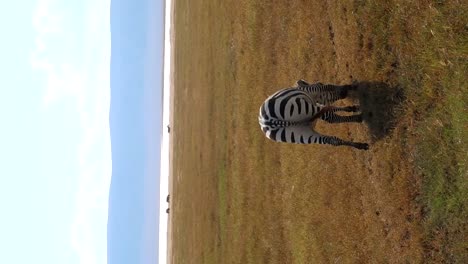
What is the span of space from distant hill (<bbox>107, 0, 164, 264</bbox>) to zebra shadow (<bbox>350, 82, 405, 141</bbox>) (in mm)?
→ 19372

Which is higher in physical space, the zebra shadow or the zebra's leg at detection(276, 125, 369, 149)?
the zebra shadow

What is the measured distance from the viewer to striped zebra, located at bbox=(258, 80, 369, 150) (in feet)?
30.1

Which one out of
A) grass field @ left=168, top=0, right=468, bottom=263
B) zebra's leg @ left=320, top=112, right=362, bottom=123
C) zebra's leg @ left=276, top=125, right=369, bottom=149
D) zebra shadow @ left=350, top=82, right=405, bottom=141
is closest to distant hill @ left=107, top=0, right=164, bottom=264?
grass field @ left=168, top=0, right=468, bottom=263

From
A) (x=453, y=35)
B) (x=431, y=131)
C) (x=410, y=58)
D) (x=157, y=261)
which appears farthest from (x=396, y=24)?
(x=157, y=261)

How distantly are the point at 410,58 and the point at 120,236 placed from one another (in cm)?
3170

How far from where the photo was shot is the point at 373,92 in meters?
9.77

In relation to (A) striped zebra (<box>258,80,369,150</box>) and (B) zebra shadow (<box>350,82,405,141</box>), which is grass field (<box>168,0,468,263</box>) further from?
(A) striped zebra (<box>258,80,369,150</box>)

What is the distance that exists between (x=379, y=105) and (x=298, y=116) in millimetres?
1526

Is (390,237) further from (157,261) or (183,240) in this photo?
(157,261)

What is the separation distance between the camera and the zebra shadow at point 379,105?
9188mm

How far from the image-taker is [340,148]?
35.5ft

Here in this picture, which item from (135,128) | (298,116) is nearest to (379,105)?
(298,116)

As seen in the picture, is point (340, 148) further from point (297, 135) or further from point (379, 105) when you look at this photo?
point (297, 135)

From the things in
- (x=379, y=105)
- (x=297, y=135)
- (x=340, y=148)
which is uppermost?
(x=379, y=105)
